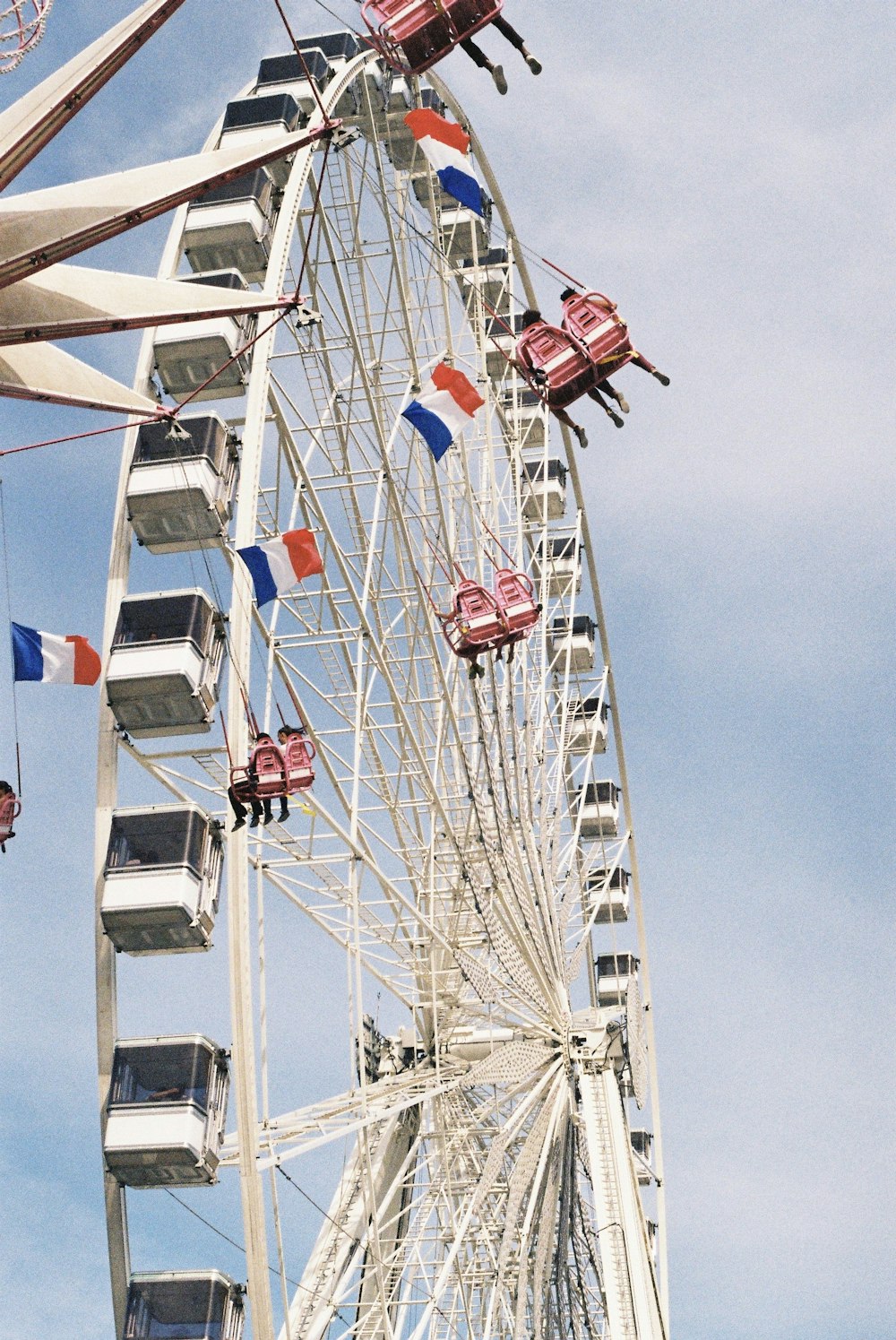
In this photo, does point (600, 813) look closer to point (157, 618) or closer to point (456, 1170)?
point (456, 1170)

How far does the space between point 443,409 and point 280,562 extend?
254 centimetres

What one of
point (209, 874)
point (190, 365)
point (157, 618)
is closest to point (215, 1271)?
point (209, 874)

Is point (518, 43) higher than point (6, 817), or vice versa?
point (518, 43)

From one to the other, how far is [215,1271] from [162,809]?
4292mm

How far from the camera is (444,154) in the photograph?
1930cm

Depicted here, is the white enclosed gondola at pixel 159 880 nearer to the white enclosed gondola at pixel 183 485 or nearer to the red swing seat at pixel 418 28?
the white enclosed gondola at pixel 183 485

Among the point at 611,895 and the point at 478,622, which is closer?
the point at 478,622

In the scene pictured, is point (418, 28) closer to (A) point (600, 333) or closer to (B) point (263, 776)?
(A) point (600, 333)

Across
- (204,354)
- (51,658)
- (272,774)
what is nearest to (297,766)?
(272,774)

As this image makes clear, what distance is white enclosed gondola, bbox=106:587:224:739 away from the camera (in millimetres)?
17672

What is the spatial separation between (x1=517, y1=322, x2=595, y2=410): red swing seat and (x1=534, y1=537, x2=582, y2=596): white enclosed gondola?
1214cm

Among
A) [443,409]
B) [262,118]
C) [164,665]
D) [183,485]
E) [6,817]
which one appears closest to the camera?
[6,817]

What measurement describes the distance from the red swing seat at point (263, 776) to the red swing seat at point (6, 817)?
12.1 ft

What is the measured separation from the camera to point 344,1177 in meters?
23.7
